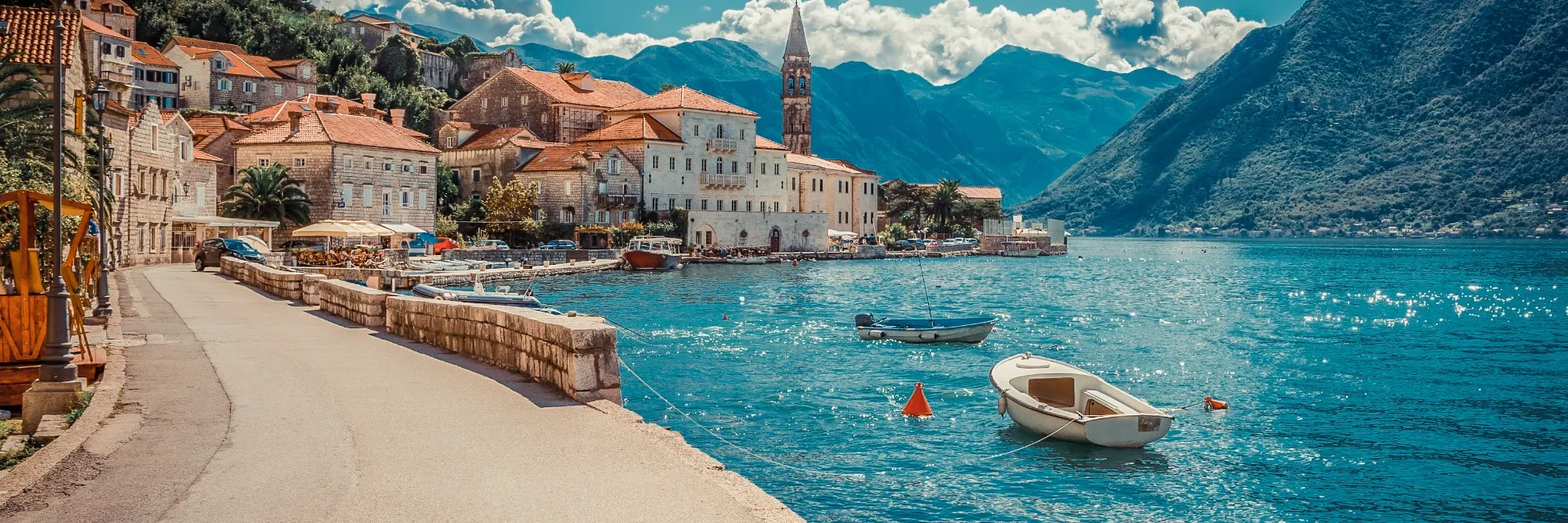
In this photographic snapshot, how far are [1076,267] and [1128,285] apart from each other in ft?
95.5

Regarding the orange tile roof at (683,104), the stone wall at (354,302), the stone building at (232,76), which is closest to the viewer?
the stone wall at (354,302)

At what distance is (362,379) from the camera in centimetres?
1442

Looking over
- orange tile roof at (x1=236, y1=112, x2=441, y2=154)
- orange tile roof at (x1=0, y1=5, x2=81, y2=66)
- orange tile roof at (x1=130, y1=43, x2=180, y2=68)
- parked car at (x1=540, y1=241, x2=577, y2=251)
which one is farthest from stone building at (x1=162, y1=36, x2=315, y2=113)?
orange tile roof at (x1=0, y1=5, x2=81, y2=66)

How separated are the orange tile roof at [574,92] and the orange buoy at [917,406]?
7564cm

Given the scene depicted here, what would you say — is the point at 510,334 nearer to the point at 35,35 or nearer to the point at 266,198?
the point at 35,35

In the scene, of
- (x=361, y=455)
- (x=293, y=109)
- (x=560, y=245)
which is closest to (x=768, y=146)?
(x=560, y=245)

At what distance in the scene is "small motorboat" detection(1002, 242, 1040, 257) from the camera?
424ft

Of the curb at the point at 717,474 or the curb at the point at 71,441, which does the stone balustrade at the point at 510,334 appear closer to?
the curb at the point at 717,474

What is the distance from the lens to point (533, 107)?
3752 inches

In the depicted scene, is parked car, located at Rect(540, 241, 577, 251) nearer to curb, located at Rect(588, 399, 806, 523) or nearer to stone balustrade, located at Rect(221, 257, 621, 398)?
stone balustrade, located at Rect(221, 257, 621, 398)

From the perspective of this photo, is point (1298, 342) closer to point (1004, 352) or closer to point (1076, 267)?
point (1004, 352)

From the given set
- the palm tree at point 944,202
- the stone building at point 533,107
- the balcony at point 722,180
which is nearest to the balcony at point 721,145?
the balcony at point 722,180

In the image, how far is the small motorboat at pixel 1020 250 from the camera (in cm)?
12925

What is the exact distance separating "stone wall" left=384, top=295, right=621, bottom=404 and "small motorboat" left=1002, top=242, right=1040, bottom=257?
11337 centimetres
